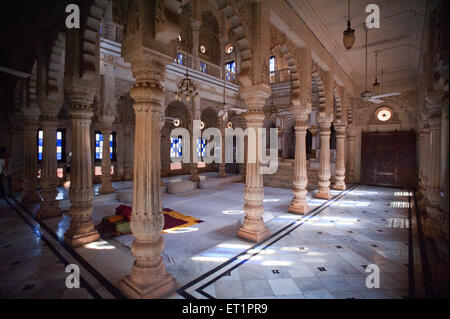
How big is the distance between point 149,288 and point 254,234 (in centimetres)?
219

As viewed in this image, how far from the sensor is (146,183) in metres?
2.58

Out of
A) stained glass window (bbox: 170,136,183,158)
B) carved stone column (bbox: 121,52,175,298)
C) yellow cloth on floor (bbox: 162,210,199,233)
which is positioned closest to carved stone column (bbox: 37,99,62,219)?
yellow cloth on floor (bbox: 162,210,199,233)

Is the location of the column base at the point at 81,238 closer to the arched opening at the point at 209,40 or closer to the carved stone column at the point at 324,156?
the carved stone column at the point at 324,156

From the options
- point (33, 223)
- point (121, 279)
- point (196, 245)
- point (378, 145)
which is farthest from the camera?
point (378, 145)

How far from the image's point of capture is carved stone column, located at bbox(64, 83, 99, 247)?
3.85m

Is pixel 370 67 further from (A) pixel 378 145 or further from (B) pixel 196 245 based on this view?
(B) pixel 196 245

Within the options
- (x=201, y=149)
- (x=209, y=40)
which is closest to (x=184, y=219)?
(x=201, y=149)

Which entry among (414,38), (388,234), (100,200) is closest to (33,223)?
(100,200)

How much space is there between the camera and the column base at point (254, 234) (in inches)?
165

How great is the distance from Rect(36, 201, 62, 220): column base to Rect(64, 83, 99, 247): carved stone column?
1.84 metres

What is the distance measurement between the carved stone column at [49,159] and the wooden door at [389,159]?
12675 millimetres
